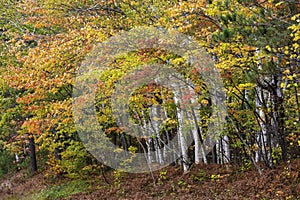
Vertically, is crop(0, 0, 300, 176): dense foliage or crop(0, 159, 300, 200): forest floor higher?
crop(0, 0, 300, 176): dense foliage

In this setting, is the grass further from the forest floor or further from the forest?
the forest

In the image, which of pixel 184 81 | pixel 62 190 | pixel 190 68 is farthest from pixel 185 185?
pixel 62 190

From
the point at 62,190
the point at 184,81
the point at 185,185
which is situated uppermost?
the point at 184,81

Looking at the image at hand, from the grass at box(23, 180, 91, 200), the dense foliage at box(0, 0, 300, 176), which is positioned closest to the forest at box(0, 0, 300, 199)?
the dense foliage at box(0, 0, 300, 176)

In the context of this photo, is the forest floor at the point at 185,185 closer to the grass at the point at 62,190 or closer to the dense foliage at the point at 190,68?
the grass at the point at 62,190

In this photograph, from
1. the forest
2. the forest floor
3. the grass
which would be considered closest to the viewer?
the forest

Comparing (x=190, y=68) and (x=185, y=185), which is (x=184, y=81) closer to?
(x=190, y=68)

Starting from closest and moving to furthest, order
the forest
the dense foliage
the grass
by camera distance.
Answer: the dense foliage < the forest < the grass

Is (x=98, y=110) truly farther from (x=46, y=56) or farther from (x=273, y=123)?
(x=273, y=123)

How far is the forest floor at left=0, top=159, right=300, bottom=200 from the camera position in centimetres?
867

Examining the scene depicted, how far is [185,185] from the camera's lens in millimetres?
11102

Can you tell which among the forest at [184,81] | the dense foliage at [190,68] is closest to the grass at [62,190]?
the forest at [184,81]

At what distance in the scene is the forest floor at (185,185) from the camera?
8.67 metres

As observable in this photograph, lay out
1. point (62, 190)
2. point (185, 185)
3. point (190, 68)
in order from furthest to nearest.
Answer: point (62, 190) < point (185, 185) < point (190, 68)
